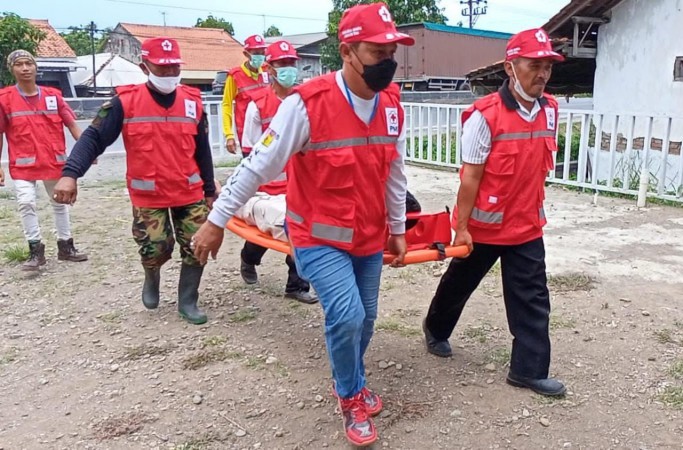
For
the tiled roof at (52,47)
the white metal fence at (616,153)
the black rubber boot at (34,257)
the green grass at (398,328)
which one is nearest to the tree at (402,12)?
the tiled roof at (52,47)

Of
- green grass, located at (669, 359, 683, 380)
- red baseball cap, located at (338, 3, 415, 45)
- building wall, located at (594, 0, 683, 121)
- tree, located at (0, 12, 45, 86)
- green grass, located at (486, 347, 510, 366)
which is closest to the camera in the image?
red baseball cap, located at (338, 3, 415, 45)

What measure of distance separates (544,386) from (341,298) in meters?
1.33

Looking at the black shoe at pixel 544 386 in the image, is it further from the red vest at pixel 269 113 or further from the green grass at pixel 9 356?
the green grass at pixel 9 356

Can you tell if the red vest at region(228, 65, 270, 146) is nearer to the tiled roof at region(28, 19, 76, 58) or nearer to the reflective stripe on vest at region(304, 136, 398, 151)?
the reflective stripe on vest at region(304, 136, 398, 151)

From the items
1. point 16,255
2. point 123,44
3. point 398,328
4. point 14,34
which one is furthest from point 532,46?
point 123,44

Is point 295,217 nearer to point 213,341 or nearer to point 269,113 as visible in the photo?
point 213,341

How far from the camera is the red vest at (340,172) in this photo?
8.35 ft

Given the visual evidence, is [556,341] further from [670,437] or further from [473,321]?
[670,437]

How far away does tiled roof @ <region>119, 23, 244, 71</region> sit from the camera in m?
49.2

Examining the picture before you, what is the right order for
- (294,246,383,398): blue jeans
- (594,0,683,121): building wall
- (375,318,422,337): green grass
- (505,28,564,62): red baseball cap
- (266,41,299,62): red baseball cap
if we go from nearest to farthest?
(294,246,383,398): blue jeans, (505,28,564,62): red baseball cap, (375,318,422,337): green grass, (266,41,299,62): red baseball cap, (594,0,683,121): building wall

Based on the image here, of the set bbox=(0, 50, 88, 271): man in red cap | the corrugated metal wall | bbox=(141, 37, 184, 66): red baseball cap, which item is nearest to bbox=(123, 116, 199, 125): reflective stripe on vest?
bbox=(141, 37, 184, 66): red baseball cap

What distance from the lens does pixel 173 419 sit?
315 centimetres

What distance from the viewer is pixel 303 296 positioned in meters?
4.71

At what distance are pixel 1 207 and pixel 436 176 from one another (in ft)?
20.5
